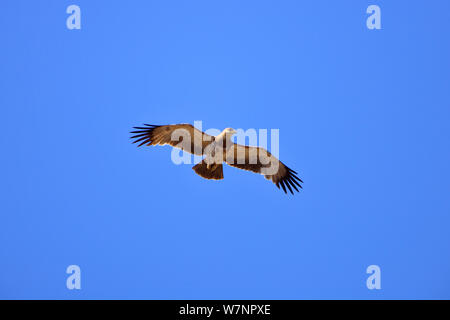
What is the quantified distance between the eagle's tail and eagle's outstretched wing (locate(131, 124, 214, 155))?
16.8 inches

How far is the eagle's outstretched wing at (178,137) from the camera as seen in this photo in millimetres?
12820

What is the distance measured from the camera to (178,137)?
13062 mm

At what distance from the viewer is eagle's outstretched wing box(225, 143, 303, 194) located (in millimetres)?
13331

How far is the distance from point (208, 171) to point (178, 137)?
1.10 metres

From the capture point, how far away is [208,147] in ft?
42.6

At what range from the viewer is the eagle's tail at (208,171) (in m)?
12.8
